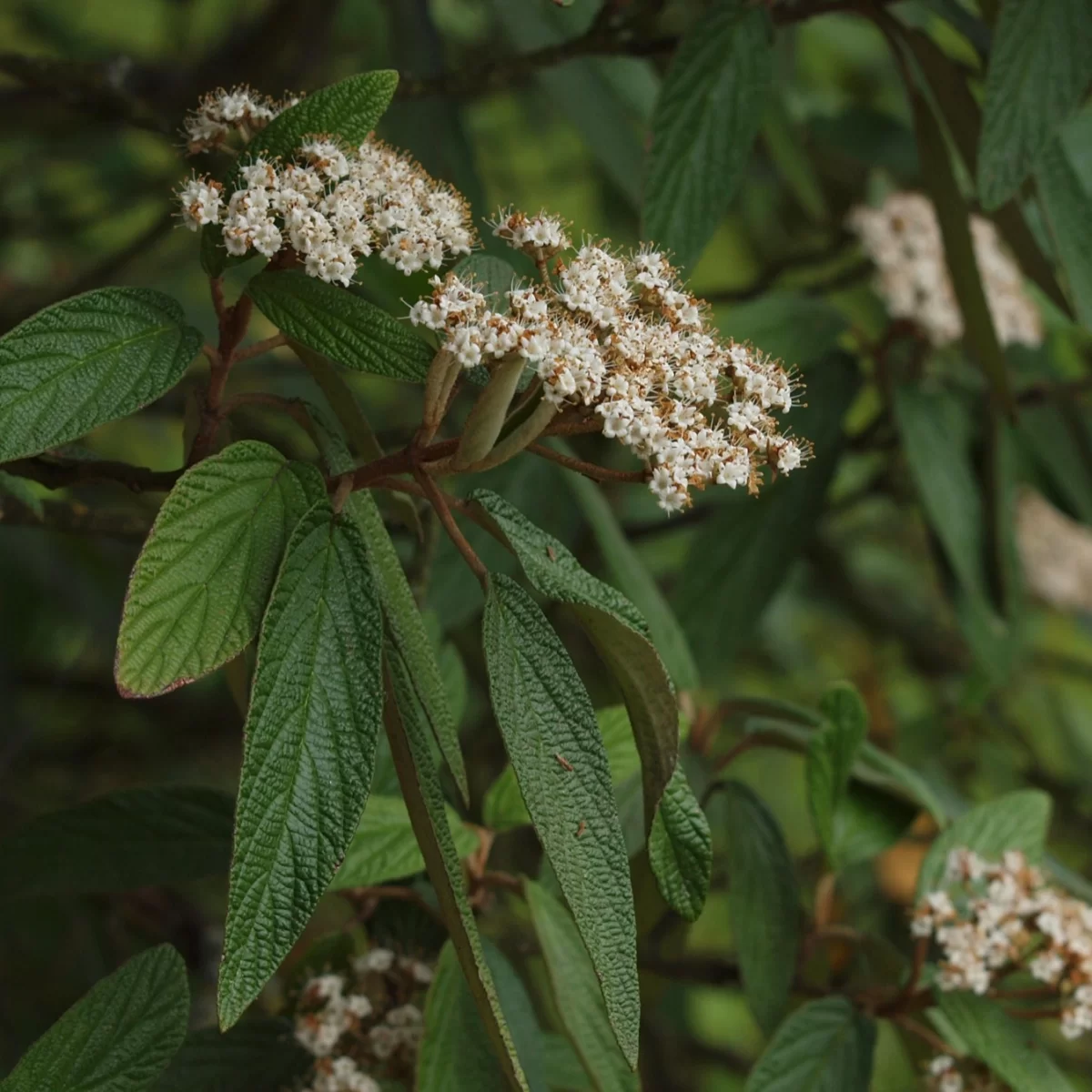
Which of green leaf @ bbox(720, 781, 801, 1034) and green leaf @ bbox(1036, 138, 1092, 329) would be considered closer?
green leaf @ bbox(720, 781, 801, 1034)

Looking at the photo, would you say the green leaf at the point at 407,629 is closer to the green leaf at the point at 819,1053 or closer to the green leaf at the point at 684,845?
the green leaf at the point at 684,845

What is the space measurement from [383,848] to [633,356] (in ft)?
1.25

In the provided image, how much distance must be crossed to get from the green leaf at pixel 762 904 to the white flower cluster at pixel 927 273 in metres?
0.75

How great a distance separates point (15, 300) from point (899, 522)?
1.68 meters

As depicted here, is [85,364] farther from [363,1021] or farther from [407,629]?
[363,1021]

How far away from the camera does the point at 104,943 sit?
130 cm

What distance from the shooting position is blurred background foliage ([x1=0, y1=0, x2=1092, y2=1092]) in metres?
1.30

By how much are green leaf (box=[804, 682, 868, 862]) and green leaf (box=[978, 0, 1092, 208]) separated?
392 mm

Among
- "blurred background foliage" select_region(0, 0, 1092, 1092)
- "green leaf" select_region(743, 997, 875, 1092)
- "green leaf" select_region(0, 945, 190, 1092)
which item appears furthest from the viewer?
"blurred background foliage" select_region(0, 0, 1092, 1092)

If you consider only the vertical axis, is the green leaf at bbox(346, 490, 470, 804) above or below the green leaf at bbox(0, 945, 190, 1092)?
above

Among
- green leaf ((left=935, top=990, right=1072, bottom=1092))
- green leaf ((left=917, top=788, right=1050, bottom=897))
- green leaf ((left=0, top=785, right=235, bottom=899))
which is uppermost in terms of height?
green leaf ((left=0, top=785, right=235, bottom=899))

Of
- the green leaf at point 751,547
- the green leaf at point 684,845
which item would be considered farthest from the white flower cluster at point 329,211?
the green leaf at point 751,547

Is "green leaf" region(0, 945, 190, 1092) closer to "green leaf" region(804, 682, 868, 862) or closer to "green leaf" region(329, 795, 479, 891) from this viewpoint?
"green leaf" region(329, 795, 479, 891)

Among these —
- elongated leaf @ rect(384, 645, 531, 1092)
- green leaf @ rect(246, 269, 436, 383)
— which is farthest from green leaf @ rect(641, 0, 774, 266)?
elongated leaf @ rect(384, 645, 531, 1092)
